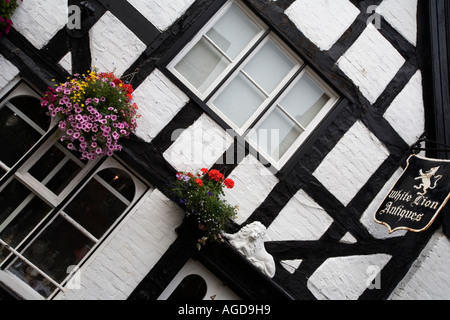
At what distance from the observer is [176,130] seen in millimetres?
4391

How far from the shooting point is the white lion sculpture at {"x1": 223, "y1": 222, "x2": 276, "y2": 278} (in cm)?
435

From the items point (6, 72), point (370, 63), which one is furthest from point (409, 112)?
point (6, 72)

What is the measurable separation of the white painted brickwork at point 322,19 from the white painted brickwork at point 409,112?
1.08 metres

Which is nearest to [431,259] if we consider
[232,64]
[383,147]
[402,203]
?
[402,203]

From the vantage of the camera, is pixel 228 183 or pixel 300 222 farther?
pixel 300 222

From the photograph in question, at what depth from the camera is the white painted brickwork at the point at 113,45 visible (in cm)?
425

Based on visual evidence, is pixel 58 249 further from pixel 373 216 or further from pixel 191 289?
pixel 373 216

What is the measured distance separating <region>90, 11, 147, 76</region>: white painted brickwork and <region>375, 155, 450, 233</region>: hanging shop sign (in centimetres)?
318

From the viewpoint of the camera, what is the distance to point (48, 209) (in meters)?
4.25

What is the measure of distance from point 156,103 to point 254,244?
184 cm

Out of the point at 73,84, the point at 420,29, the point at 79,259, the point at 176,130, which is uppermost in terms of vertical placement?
the point at 420,29

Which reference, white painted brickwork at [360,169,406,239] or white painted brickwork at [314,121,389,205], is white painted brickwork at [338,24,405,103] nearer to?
white painted brickwork at [314,121,389,205]
